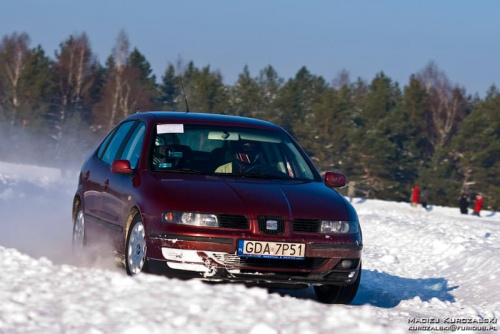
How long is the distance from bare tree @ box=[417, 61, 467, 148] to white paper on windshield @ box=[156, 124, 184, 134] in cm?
7455

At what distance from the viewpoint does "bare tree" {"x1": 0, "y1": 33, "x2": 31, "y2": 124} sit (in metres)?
82.1

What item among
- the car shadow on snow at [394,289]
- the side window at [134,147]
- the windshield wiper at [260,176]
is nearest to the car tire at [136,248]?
the side window at [134,147]

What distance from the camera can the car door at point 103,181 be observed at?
8.43 m

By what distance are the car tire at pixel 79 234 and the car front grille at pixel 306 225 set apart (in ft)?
8.94

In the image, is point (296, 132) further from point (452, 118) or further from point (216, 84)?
point (452, 118)

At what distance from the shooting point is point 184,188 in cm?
742

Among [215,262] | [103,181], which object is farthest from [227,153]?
[215,262]

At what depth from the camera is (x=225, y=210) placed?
714 cm

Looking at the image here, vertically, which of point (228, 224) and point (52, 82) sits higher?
→ point (52, 82)

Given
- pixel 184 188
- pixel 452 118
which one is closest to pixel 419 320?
pixel 184 188

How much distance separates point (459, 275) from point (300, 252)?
6110mm

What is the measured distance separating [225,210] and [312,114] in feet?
226

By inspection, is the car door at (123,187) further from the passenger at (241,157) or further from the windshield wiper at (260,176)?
the windshield wiper at (260,176)

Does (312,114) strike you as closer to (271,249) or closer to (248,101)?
(248,101)
